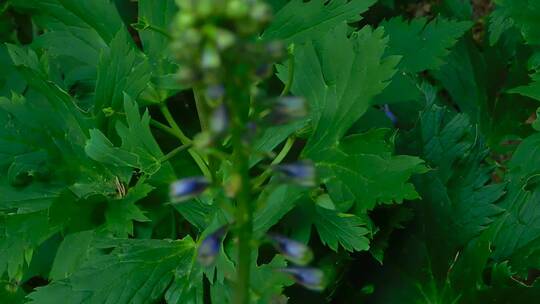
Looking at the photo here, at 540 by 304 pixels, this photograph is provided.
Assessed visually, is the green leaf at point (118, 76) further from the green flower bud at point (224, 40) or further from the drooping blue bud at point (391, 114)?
the green flower bud at point (224, 40)

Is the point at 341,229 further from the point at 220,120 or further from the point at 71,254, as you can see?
the point at 220,120

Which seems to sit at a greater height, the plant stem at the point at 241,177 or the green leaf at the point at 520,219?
the plant stem at the point at 241,177

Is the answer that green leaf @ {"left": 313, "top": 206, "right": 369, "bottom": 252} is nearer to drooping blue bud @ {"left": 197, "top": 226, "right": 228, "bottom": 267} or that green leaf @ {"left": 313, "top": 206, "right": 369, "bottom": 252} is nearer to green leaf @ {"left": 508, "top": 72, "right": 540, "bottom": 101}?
green leaf @ {"left": 508, "top": 72, "right": 540, "bottom": 101}

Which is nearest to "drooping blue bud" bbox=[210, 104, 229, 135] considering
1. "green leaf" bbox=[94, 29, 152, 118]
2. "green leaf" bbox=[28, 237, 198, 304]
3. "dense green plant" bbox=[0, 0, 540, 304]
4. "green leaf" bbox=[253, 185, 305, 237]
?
"dense green plant" bbox=[0, 0, 540, 304]

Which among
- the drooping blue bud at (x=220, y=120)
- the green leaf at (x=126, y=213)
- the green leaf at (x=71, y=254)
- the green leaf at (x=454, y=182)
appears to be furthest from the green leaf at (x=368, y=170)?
the drooping blue bud at (x=220, y=120)

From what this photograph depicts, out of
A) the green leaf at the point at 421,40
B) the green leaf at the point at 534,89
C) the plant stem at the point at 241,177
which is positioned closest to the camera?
the plant stem at the point at 241,177

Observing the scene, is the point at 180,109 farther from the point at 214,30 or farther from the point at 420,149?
the point at 214,30

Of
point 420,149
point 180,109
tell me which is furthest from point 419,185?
point 180,109

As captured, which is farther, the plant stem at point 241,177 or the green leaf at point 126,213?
the green leaf at point 126,213
